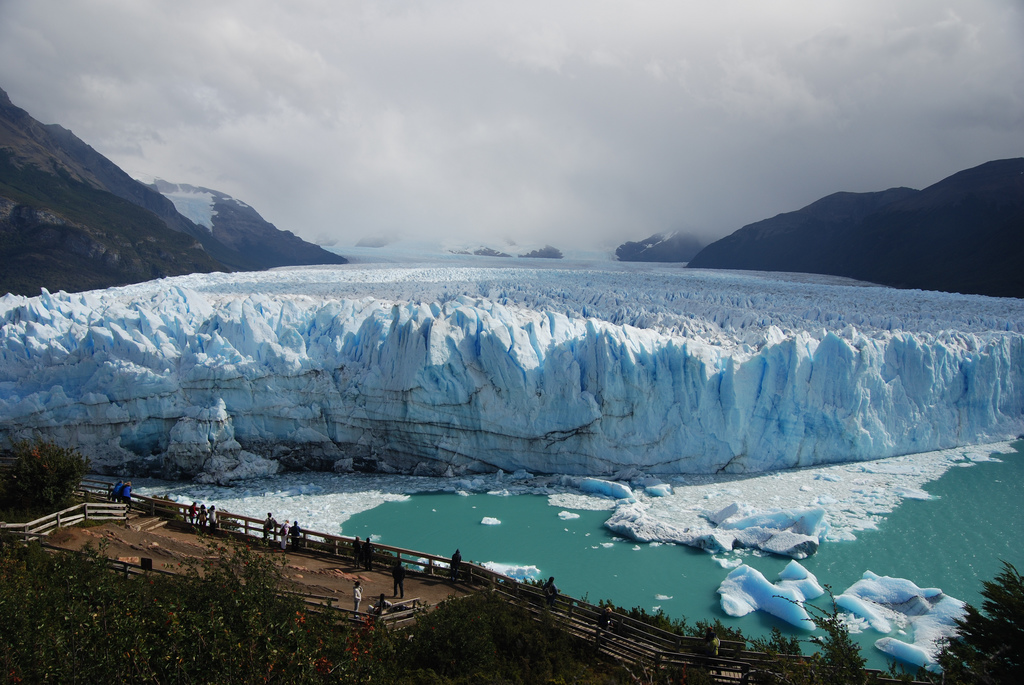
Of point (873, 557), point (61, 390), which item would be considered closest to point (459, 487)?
point (873, 557)

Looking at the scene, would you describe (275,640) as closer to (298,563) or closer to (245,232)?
(298,563)

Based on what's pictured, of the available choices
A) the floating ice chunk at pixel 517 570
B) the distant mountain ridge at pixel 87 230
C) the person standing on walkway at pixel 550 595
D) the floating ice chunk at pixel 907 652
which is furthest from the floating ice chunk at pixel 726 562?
the distant mountain ridge at pixel 87 230

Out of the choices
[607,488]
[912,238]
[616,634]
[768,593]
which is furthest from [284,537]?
[912,238]

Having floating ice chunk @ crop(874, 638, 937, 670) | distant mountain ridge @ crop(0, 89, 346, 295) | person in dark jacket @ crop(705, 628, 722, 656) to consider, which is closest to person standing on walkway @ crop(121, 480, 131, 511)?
person in dark jacket @ crop(705, 628, 722, 656)

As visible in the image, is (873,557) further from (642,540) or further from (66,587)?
(66,587)

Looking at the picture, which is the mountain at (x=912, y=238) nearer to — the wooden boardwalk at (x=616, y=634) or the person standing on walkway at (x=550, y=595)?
the wooden boardwalk at (x=616, y=634)

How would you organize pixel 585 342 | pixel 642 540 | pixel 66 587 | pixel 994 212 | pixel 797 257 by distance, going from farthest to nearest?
pixel 797 257 < pixel 994 212 < pixel 585 342 < pixel 642 540 < pixel 66 587
